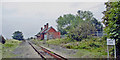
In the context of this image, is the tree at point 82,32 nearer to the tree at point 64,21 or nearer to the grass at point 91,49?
the grass at point 91,49

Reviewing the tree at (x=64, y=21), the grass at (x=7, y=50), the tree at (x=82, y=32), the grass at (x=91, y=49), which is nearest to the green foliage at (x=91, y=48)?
the grass at (x=91, y=49)

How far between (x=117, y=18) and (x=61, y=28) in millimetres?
52911

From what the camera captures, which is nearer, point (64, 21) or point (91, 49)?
point (91, 49)

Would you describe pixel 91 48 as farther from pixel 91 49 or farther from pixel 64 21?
pixel 64 21

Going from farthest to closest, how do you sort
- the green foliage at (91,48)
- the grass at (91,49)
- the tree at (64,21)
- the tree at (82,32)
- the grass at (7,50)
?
1. the tree at (64,21)
2. the tree at (82,32)
3. the grass at (7,50)
4. the green foliage at (91,48)
5. the grass at (91,49)

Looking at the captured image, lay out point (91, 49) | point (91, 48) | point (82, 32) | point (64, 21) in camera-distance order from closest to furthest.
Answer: point (91, 49)
point (91, 48)
point (82, 32)
point (64, 21)

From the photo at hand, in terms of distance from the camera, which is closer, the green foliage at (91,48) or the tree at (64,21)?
the green foliage at (91,48)

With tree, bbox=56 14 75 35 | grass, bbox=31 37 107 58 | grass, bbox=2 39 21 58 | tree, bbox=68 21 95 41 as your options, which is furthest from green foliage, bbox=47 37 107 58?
tree, bbox=56 14 75 35

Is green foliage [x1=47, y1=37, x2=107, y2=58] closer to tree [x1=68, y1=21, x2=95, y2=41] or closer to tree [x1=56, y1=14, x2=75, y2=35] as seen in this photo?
tree [x1=68, y1=21, x2=95, y2=41]

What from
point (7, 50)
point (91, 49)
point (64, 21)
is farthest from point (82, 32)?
point (64, 21)

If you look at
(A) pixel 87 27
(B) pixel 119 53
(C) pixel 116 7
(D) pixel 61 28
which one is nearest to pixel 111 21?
(C) pixel 116 7

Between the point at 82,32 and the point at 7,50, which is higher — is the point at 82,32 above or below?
above

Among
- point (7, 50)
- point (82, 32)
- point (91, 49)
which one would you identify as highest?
point (82, 32)

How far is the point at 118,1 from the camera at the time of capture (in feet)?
23.8
